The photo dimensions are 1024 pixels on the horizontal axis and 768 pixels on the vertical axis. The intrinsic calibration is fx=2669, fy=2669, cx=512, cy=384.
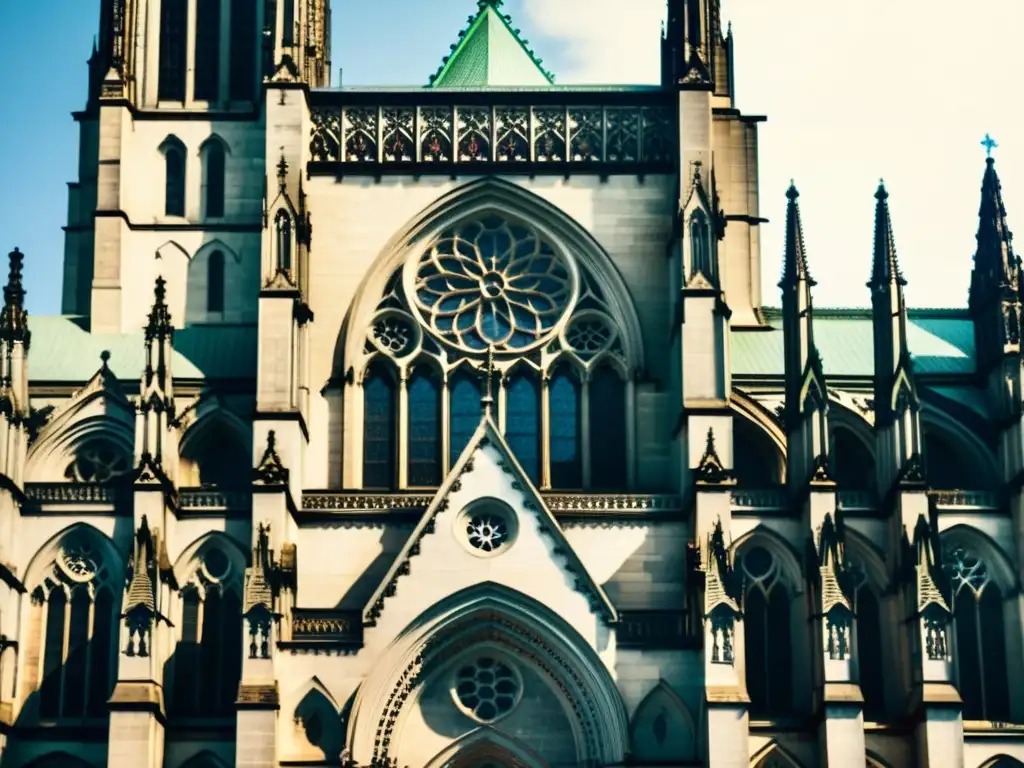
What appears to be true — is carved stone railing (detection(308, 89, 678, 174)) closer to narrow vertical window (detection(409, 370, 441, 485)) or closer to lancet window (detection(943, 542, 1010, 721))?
narrow vertical window (detection(409, 370, 441, 485))

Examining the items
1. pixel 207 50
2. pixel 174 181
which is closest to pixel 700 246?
pixel 174 181

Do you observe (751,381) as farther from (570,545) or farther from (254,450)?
(254,450)

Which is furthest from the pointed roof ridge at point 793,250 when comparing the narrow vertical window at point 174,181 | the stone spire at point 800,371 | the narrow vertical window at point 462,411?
the narrow vertical window at point 174,181

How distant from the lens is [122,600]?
54.2 meters

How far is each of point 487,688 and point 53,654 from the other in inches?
357

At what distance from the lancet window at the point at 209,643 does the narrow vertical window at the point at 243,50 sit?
42.7ft

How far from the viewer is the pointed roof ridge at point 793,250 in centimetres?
5684

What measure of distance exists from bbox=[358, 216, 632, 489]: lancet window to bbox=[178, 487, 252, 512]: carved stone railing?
3.19 meters

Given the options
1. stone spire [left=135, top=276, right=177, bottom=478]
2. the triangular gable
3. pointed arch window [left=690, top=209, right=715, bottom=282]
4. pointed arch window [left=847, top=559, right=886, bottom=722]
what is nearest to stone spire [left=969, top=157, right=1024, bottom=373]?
pointed arch window [left=847, top=559, right=886, bottom=722]

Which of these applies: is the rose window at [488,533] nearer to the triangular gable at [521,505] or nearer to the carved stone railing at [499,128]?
the triangular gable at [521,505]

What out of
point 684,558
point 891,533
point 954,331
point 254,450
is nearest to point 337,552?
point 254,450

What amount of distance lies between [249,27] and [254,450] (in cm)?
1316

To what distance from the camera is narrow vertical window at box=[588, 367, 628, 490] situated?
5734 cm

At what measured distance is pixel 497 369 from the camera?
57.8m
